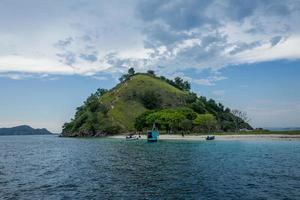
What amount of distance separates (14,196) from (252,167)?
39576mm

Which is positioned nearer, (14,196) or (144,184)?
(14,196)

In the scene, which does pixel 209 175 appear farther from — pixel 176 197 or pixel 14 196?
pixel 14 196

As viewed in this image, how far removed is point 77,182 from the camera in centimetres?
4666

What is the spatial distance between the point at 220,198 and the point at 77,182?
68.2 feet

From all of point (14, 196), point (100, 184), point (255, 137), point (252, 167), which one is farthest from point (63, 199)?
point (255, 137)

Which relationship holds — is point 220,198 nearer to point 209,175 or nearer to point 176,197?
point 176,197

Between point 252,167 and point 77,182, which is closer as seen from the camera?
point 77,182

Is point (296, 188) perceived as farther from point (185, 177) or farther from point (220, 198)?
point (185, 177)

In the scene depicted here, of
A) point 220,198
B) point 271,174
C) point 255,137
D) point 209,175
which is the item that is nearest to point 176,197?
point 220,198

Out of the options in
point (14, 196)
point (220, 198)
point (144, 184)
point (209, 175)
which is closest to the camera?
point (220, 198)

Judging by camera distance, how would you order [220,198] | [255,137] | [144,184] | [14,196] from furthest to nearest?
[255,137] → [144,184] → [14,196] → [220,198]

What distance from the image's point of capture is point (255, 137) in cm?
16225

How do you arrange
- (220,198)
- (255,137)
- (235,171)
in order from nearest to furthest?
1. (220,198)
2. (235,171)
3. (255,137)

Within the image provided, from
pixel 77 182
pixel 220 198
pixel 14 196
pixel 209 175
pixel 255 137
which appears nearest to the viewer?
pixel 220 198
